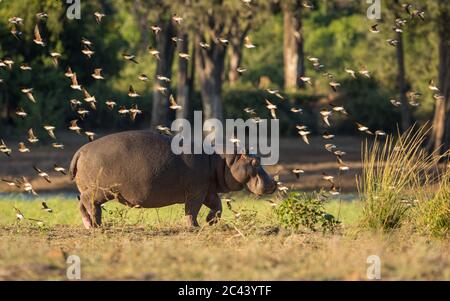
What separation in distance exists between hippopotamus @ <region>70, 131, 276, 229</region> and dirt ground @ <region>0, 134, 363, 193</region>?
9.82 meters

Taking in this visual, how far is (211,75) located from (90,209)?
20.9 meters

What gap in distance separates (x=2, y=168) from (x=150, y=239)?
18.1 m

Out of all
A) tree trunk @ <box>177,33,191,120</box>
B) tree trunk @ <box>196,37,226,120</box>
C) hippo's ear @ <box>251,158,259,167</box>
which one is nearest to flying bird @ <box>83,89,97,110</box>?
hippo's ear @ <box>251,158,259,167</box>

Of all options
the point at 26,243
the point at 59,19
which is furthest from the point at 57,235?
the point at 59,19

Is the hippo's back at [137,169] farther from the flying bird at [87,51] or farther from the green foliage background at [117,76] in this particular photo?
the green foliage background at [117,76]

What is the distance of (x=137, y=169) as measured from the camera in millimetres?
13602

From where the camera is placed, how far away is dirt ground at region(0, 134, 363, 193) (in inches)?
1104

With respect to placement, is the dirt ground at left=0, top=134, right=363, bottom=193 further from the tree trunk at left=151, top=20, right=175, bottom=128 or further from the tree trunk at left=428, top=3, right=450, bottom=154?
the tree trunk at left=151, top=20, right=175, bottom=128

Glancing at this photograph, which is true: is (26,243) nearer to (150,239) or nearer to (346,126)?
(150,239)

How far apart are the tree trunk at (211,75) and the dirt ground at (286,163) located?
2.70m

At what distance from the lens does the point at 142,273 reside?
972 centimetres

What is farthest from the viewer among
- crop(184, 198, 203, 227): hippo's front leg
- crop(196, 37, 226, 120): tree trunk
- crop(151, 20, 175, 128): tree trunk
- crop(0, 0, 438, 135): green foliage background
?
crop(151, 20, 175, 128): tree trunk

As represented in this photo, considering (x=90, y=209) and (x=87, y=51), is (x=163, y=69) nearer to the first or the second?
(x=87, y=51)
